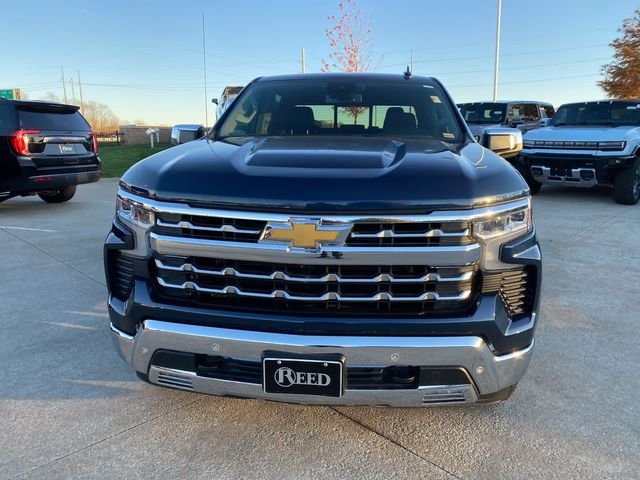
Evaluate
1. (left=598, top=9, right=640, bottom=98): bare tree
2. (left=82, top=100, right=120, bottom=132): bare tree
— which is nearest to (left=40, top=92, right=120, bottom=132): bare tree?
(left=82, top=100, right=120, bottom=132): bare tree

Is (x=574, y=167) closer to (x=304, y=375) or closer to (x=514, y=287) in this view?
(x=514, y=287)

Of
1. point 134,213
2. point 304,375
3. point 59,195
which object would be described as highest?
point 134,213

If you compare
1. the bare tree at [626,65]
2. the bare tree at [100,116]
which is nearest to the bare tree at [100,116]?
the bare tree at [100,116]

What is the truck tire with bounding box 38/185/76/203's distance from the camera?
9.64 metres

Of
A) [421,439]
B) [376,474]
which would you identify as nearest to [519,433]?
[421,439]

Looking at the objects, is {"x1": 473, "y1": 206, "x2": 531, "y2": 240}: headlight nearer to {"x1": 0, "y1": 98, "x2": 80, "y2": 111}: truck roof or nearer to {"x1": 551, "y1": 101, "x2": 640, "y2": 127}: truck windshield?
{"x1": 0, "y1": 98, "x2": 80, "y2": 111}: truck roof

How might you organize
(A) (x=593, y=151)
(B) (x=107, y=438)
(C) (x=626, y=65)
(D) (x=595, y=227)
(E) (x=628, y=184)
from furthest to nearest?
(C) (x=626, y=65) → (E) (x=628, y=184) → (A) (x=593, y=151) → (D) (x=595, y=227) → (B) (x=107, y=438)

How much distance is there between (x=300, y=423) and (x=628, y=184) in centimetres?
869

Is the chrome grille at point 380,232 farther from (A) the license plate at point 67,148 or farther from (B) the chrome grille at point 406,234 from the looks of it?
(A) the license plate at point 67,148

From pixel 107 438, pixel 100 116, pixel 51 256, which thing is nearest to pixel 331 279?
pixel 107 438

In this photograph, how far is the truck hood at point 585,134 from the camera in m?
8.71

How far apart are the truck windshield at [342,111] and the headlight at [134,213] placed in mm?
1095

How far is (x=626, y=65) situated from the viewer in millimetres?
25422

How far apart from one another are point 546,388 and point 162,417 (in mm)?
2136
